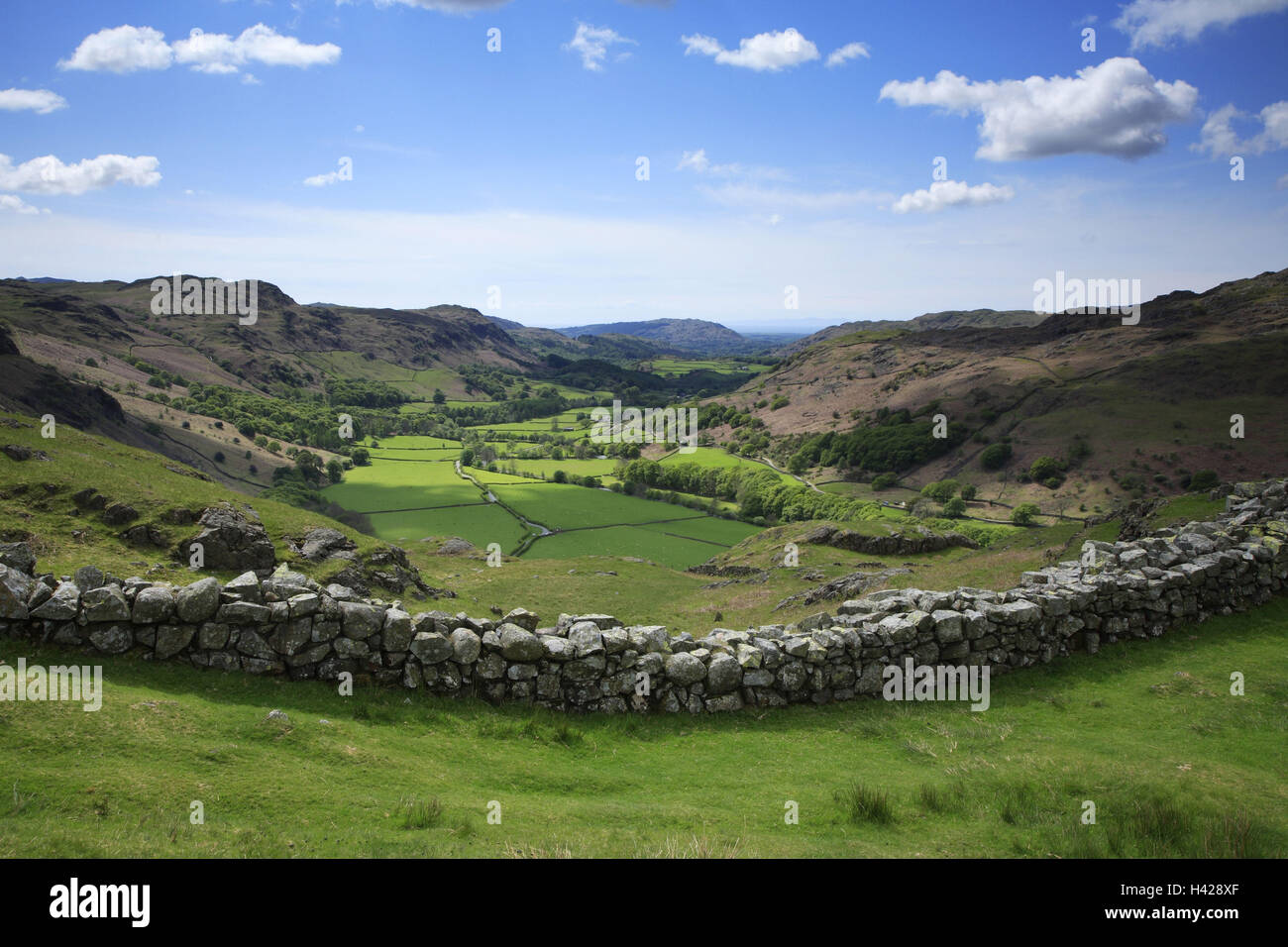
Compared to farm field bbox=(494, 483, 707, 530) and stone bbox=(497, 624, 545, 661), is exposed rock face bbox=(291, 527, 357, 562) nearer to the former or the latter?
stone bbox=(497, 624, 545, 661)

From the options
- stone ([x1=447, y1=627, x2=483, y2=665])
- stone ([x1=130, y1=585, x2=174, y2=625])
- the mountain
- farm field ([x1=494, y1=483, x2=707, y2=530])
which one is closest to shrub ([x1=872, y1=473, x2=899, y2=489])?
the mountain

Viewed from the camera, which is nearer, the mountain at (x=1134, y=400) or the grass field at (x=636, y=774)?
the grass field at (x=636, y=774)

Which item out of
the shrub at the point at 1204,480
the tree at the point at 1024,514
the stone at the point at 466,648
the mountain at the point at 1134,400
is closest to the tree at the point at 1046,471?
the mountain at the point at 1134,400

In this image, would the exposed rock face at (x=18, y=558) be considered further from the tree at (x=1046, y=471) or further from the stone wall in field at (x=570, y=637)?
the tree at (x=1046, y=471)

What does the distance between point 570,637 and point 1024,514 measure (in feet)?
371

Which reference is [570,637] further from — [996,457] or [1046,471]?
[996,457]

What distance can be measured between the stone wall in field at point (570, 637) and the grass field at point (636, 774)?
0.52 metres

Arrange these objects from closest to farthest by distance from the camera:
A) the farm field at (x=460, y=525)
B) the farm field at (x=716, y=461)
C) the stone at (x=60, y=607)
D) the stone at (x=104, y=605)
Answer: the stone at (x=60, y=607) < the stone at (x=104, y=605) < the farm field at (x=460, y=525) < the farm field at (x=716, y=461)

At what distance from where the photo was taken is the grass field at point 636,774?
8.59 m

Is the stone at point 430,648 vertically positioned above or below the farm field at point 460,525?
above

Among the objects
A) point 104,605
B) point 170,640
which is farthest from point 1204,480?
point 104,605

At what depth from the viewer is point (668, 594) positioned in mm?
44719
